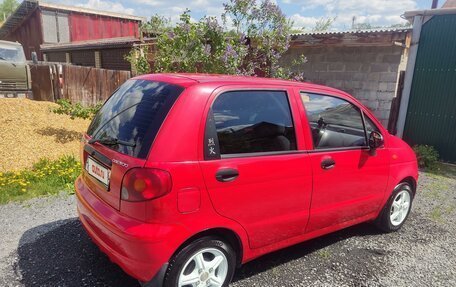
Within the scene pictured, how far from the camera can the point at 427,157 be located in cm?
701

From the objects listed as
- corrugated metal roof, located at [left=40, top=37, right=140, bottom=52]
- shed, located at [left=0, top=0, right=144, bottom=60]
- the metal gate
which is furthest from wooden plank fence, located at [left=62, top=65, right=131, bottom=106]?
shed, located at [left=0, top=0, right=144, bottom=60]

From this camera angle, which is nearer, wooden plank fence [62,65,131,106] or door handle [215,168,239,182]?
door handle [215,168,239,182]

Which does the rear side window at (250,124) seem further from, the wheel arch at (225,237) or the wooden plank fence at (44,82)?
the wooden plank fence at (44,82)

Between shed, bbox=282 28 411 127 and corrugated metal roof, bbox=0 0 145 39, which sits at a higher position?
corrugated metal roof, bbox=0 0 145 39

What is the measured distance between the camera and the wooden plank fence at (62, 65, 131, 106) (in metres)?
11.0

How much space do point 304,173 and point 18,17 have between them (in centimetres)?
2947

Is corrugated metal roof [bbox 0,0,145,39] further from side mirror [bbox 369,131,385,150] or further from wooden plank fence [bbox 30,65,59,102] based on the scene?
side mirror [bbox 369,131,385,150]

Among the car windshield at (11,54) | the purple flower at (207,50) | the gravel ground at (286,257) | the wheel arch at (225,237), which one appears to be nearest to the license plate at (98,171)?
the wheel arch at (225,237)

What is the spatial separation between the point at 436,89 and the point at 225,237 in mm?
6610

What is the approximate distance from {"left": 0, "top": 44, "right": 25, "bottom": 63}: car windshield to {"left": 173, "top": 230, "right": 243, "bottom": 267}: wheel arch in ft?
38.9

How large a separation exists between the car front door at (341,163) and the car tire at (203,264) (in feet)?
3.05

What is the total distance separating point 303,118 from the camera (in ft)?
9.88

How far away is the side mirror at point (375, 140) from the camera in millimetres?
3475

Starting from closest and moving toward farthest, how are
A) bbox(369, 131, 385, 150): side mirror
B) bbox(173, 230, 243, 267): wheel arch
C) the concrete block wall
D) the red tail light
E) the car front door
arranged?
1. the red tail light
2. bbox(173, 230, 243, 267): wheel arch
3. the car front door
4. bbox(369, 131, 385, 150): side mirror
5. the concrete block wall
